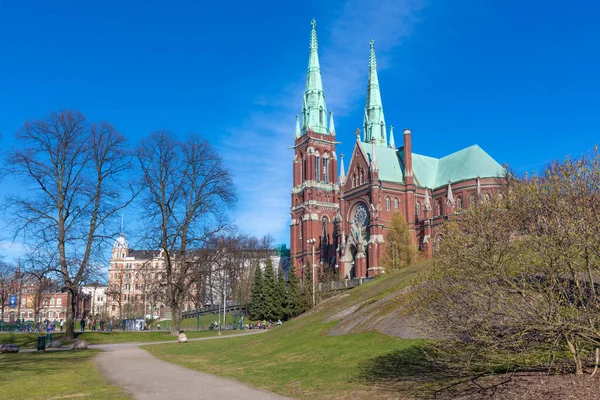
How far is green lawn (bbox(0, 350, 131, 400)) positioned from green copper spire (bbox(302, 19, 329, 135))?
75.7 m

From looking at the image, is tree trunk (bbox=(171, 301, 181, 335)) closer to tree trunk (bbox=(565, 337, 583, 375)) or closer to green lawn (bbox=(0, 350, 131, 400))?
green lawn (bbox=(0, 350, 131, 400))

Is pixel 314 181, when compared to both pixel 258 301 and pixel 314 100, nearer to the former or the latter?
pixel 314 100

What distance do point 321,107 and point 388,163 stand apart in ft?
75.6

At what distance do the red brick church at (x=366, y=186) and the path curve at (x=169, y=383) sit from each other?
1774 inches

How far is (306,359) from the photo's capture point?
57.0 ft

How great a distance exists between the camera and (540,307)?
873 cm

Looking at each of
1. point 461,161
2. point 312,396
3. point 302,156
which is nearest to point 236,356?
point 312,396

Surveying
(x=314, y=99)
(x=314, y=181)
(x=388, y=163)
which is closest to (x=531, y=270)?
(x=388, y=163)

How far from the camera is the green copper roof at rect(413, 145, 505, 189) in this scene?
234 feet

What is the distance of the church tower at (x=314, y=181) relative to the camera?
3366 inches

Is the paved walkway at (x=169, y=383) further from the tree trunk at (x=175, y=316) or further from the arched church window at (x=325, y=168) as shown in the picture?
the arched church window at (x=325, y=168)

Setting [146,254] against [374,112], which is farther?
[374,112]

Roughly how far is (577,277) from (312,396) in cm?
616

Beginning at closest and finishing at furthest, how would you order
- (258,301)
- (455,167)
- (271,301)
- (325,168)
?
(271,301) < (258,301) < (455,167) < (325,168)
